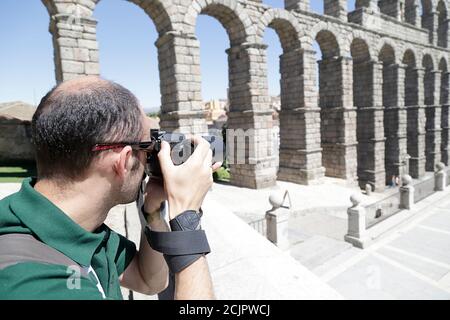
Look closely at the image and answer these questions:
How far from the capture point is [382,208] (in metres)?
11.4

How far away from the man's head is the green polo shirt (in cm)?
14

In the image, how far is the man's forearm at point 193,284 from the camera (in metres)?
1.05

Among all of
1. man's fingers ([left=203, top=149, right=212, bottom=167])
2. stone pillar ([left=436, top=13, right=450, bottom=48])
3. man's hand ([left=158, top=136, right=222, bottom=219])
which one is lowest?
man's hand ([left=158, top=136, right=222, bottom=219])

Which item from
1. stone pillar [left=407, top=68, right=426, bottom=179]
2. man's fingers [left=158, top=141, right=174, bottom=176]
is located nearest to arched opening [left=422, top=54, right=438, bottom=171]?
stone pillar [left=407, top=68, right=426, bottom=179]

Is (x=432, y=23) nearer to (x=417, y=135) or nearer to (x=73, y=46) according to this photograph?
(x=417, y=135)

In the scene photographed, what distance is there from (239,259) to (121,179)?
1516mm

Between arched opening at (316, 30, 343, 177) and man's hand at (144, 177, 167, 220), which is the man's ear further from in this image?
arched opening at (316, 30, 343, 177)

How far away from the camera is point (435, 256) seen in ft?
24.8

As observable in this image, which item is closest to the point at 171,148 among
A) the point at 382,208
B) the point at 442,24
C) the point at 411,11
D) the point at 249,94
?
the point at 249,94

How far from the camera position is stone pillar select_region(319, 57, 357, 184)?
16.4 metres

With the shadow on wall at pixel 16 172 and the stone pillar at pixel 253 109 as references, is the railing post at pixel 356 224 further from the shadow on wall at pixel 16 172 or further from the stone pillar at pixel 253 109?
the shadow on wall at pixel 16 172

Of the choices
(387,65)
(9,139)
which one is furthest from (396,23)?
(9,139)

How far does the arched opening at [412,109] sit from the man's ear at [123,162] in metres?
26.2

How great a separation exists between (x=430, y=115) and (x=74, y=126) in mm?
30646
